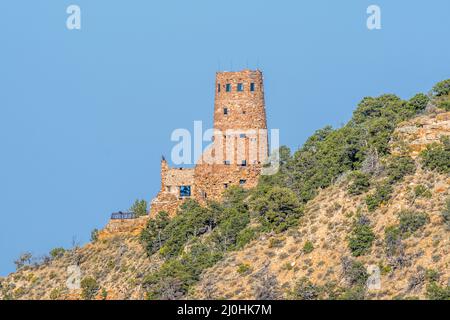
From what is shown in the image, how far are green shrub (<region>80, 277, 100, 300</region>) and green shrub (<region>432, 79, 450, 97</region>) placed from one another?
1044 inches

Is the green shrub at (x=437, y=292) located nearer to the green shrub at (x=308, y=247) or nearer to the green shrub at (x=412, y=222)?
the green shrub at (x=412, y=222)

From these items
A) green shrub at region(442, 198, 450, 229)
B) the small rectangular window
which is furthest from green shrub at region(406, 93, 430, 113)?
the small rectangular window

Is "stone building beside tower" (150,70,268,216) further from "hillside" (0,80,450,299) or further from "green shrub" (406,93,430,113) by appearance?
"green shrub" (406,93,430,113)

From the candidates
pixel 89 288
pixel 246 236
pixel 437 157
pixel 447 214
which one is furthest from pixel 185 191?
pixel 447 214

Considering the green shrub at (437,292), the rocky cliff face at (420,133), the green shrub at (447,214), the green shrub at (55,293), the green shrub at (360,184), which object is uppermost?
the rocky cliff face at (420,133)

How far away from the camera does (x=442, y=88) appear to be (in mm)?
110562

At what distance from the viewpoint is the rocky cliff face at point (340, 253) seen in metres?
92.2

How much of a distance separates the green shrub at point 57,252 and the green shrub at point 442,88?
3060 cm

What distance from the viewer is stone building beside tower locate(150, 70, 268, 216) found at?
11381 cm

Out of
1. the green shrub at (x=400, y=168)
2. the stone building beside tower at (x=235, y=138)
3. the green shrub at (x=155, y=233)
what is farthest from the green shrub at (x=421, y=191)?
the green shrub at (x=155, y=233)

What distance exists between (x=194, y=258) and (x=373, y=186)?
12977mm
